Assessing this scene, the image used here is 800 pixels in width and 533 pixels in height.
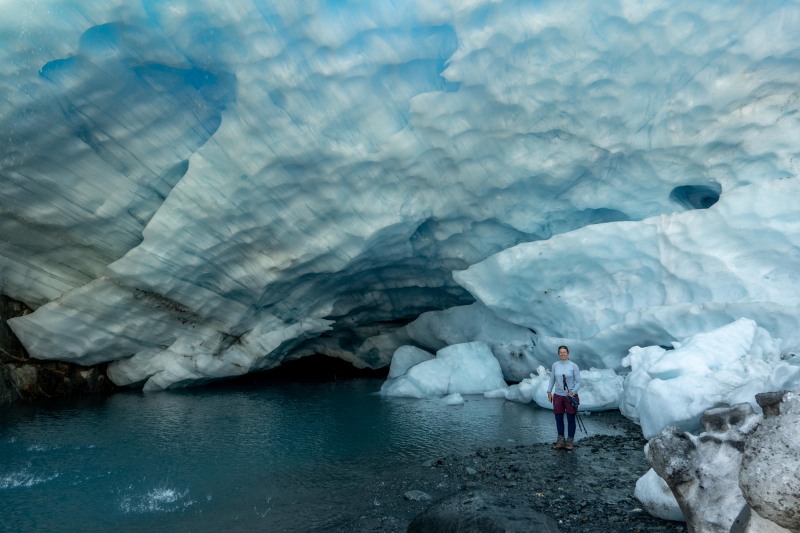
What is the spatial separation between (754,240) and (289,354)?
12166 millimetres

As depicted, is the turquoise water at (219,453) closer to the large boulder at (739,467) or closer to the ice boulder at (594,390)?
the ice boulder at (594,390)

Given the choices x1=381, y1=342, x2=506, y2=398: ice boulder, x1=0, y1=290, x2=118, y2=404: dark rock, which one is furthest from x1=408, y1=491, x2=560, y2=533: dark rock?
x1=0, y1=290, x2=118, y2=404: dark rock

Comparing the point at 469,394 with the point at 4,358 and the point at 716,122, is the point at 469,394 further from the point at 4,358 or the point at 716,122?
the point at 4,358

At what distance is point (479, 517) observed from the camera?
4188 mm

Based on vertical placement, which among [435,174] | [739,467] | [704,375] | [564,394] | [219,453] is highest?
[435,174]

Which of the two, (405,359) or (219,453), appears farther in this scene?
(405,359)

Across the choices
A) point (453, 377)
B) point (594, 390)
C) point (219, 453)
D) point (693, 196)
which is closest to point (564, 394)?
point (594, 390)

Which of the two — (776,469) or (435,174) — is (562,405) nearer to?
(776,469)

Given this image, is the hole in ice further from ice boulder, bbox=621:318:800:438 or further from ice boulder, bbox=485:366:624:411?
ice boulder, bbox=485:366:624:411

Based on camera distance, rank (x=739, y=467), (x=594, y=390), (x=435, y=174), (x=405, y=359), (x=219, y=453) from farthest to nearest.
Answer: (x=405, y=359), (x=435, y=174), (x=594, y=390), (x=219, y=453), (x=739, y=467)

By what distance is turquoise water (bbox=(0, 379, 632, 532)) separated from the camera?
202 inches

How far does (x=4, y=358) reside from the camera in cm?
1245

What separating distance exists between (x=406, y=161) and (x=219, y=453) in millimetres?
5739

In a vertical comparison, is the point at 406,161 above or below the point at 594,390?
above
